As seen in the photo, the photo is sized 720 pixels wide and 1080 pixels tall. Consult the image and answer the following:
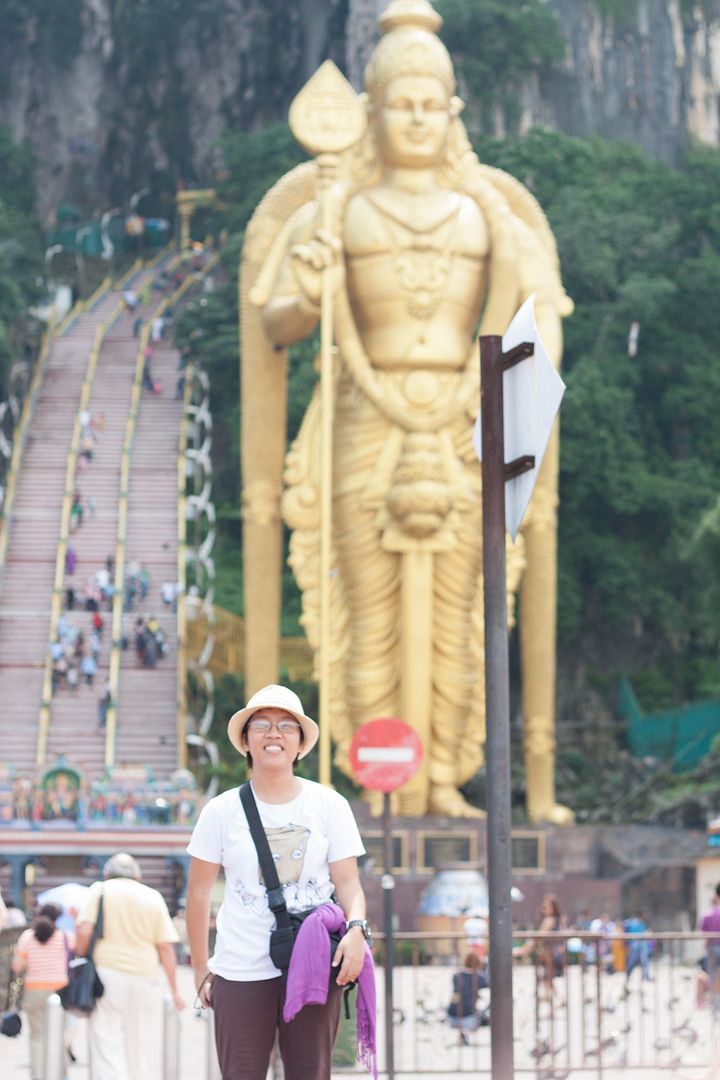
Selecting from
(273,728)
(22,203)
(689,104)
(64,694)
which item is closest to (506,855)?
(273,728)

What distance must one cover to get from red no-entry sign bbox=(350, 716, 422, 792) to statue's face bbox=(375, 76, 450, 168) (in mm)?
6682

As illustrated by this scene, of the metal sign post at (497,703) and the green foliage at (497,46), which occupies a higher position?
the green foliage at (497,46)

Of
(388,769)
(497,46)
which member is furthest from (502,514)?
(497,46)

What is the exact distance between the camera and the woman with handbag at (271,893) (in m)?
5.64

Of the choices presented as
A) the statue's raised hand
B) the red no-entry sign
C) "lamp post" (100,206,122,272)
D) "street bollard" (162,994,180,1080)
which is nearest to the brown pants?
"street bollard" (162,994,180,1080)

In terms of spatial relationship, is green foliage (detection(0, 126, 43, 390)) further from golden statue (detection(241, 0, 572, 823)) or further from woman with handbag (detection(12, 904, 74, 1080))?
woman with handbag (detection(12, 904, 74, 1080))

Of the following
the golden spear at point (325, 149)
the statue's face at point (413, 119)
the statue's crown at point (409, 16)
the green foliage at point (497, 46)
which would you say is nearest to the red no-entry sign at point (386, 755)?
the golden spear at point (325, 149)

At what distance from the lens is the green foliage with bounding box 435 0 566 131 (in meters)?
39.5

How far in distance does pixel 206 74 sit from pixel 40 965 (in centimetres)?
4099

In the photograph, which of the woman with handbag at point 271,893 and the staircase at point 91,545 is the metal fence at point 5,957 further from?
the staircase at point 91,545

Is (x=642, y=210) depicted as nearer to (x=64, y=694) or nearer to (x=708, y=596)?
(x=708, y=596)

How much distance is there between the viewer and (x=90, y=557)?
3212cm

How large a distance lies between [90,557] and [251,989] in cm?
2669

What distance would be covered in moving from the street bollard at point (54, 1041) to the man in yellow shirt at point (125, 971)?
131 millimetres
